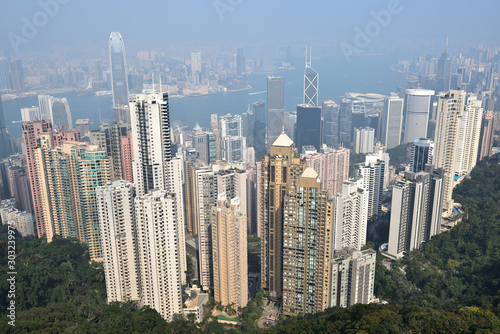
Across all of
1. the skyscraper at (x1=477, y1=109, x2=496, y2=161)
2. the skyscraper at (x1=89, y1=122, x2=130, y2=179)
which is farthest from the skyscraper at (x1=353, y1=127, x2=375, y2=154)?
the skyscraper at (x1=89, y1=122, x2=130, y2=179)

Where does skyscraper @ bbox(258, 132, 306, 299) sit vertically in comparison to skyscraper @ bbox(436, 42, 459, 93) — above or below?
below

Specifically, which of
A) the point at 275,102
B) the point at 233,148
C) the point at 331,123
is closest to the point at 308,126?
the point at 331,123

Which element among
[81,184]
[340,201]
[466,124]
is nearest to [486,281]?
[340,201]

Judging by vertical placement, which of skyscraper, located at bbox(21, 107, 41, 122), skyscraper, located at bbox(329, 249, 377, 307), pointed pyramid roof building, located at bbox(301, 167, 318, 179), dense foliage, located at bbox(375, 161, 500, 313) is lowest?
dense foliage, located at bbox(375, 161, 500, 313)

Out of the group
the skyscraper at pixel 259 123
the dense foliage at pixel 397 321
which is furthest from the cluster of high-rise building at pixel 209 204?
the skyscraper at pixel 259 123

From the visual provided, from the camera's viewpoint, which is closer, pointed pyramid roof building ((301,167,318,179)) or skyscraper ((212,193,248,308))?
pointed pyramid roof building ((301,167,318,179))

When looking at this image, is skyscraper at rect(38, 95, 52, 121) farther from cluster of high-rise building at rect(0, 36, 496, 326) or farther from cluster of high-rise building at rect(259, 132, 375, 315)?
cluster of high-rise building at rect(259, 132, 375, 315)

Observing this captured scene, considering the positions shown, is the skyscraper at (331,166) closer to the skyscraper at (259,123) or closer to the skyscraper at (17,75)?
the skyscraper at (259,123)

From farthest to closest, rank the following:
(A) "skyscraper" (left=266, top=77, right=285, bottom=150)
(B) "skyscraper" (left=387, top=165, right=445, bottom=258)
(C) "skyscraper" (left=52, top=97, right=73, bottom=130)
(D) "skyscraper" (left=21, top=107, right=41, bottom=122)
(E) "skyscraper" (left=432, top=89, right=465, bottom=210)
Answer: (A) "skyscraper" (left=266, top=77, right=285, bottom=150) → (C) "skyscraper" (left=52, top=97, right=73, bottom=130) → (D) "skyscraper" (left=21, top=107, right=41, bottom=122) → (E) "skyscraper" (left=432, top=89, right=465, bottom=210) → (B) "skyscraper" (left=387, top=165, right=445, bottom=258)

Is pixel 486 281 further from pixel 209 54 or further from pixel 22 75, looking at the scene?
pixel 209 54
